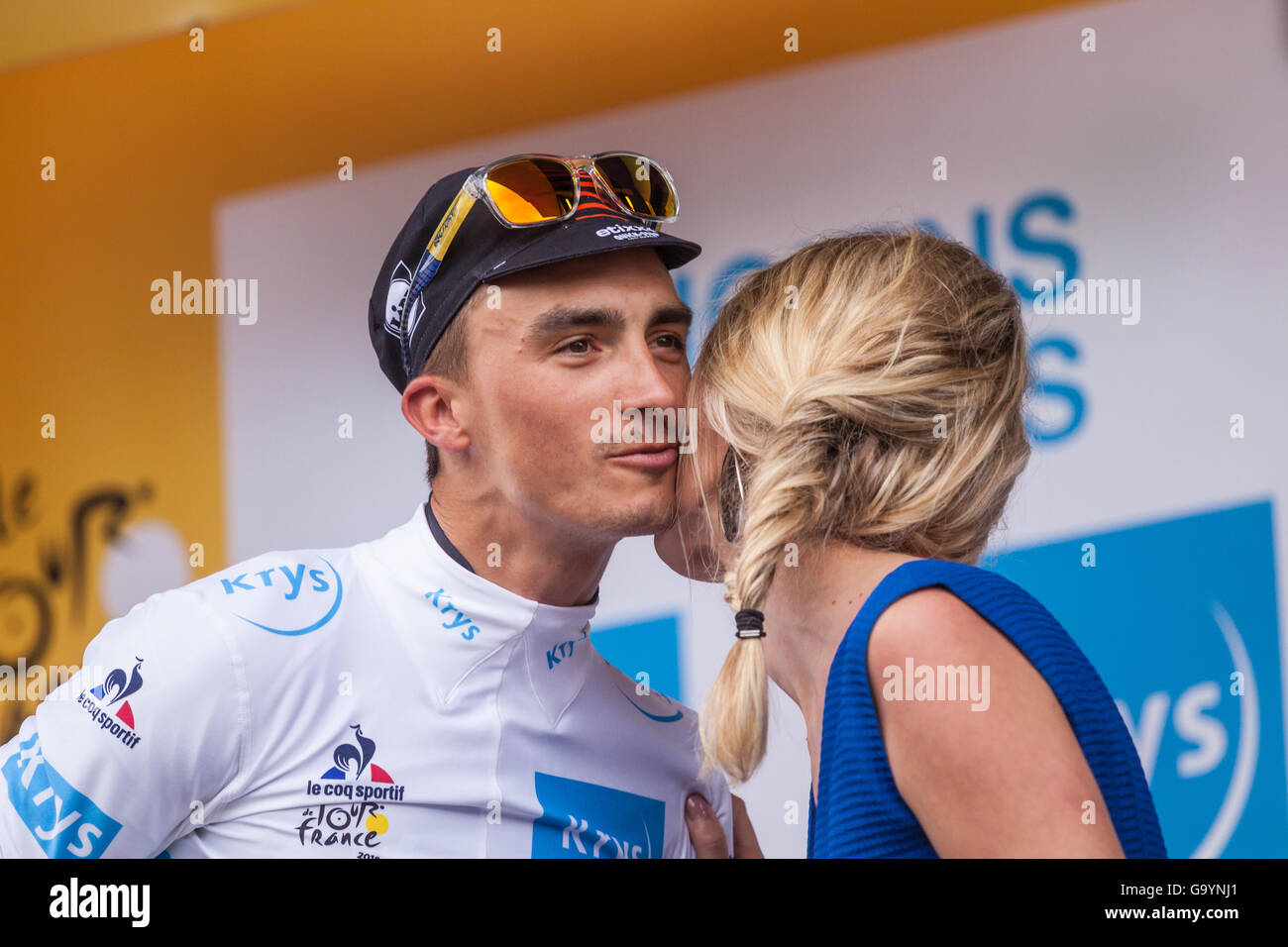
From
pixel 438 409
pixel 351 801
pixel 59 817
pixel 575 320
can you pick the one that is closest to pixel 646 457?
pixel 575 320

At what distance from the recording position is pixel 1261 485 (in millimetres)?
2332

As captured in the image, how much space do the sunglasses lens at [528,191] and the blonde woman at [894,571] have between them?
0.90ft

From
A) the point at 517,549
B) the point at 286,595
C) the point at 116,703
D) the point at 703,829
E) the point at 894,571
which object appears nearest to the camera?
the point at 894,571

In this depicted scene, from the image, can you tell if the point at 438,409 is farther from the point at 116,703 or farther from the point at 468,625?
the point at 116,703

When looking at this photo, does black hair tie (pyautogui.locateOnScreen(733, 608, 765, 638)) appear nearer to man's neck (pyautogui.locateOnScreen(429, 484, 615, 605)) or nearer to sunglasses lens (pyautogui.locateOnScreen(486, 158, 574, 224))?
man's neck (pyautogui.locateOnScreen(429, 484, 615, 605))

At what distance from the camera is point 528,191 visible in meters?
1.54

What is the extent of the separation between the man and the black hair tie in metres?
0.28

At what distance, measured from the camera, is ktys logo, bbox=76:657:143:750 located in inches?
52.1

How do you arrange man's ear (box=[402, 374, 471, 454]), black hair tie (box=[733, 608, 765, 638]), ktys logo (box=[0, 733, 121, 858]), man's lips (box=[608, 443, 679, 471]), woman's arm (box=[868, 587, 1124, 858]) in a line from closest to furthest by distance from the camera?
woman's arm (box=[868, 587, 1124, 858]) < black hair tie (box=[733, 608, 765, 638]) < ktys logo (box=[0, 733, 121, 858]) < man's lips (box=[608, 443, 679, 471]) < man's ear (box=[402, 374, 471, 454])

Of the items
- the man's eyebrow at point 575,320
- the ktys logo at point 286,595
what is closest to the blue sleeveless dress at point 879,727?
the man's eyebrow at point 575,320

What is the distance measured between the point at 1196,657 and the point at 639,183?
4.97 feet

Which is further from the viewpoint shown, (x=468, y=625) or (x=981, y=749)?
(x=468, y=625)

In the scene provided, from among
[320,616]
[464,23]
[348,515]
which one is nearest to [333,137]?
[464,23]

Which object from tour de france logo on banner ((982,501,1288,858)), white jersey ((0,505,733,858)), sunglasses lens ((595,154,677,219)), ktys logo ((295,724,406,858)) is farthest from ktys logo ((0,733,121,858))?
tour de france logo on banner ((982,501,1288,858))
